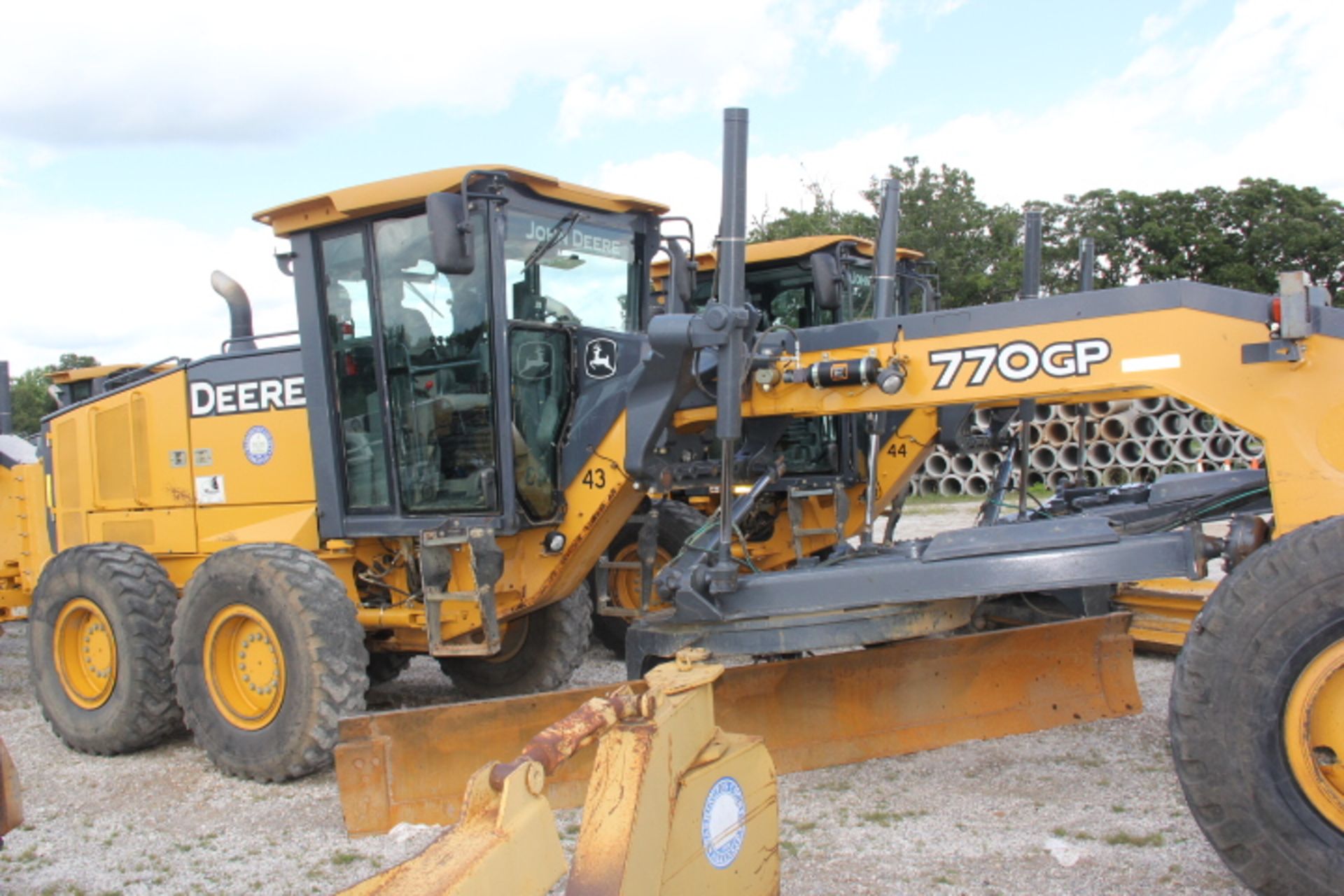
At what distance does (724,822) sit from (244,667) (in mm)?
3172

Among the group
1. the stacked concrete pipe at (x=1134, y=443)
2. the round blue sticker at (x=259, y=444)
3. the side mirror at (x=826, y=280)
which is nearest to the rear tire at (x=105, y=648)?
the round blue sticker at (x=259, y=444)

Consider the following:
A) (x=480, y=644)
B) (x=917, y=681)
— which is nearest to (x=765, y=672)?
(x=917, y=681)

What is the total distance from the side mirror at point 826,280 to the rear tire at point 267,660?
349 centimetres

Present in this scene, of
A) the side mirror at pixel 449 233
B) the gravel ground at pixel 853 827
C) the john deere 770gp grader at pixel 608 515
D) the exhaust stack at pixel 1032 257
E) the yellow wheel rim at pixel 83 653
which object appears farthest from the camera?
the yellow wheel rim at pixel 83 653

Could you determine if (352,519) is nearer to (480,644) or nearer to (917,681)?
(480,644)

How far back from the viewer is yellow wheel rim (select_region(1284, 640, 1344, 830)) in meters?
3.24

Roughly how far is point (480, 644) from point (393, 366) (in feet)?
4.62

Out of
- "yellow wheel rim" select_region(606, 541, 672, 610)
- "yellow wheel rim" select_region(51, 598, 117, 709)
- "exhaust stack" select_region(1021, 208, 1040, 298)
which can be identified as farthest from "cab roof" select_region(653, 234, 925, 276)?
"yellow wheel rim" select_region(51, 598, 117, 709)

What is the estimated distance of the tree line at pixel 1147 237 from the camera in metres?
24.3

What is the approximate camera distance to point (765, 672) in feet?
16.4

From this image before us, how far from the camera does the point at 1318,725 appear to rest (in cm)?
329

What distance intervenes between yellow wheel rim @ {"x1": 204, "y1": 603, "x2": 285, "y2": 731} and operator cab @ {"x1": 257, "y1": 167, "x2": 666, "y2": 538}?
0.69 meters

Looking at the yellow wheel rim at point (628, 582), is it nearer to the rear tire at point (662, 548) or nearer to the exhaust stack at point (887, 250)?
the rear tire at point (662, 548)

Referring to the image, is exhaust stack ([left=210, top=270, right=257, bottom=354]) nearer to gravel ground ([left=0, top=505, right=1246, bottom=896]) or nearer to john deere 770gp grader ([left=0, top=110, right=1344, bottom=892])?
john deere 770gp grader ([left=0, top=110, right=1344, bottom=892])
